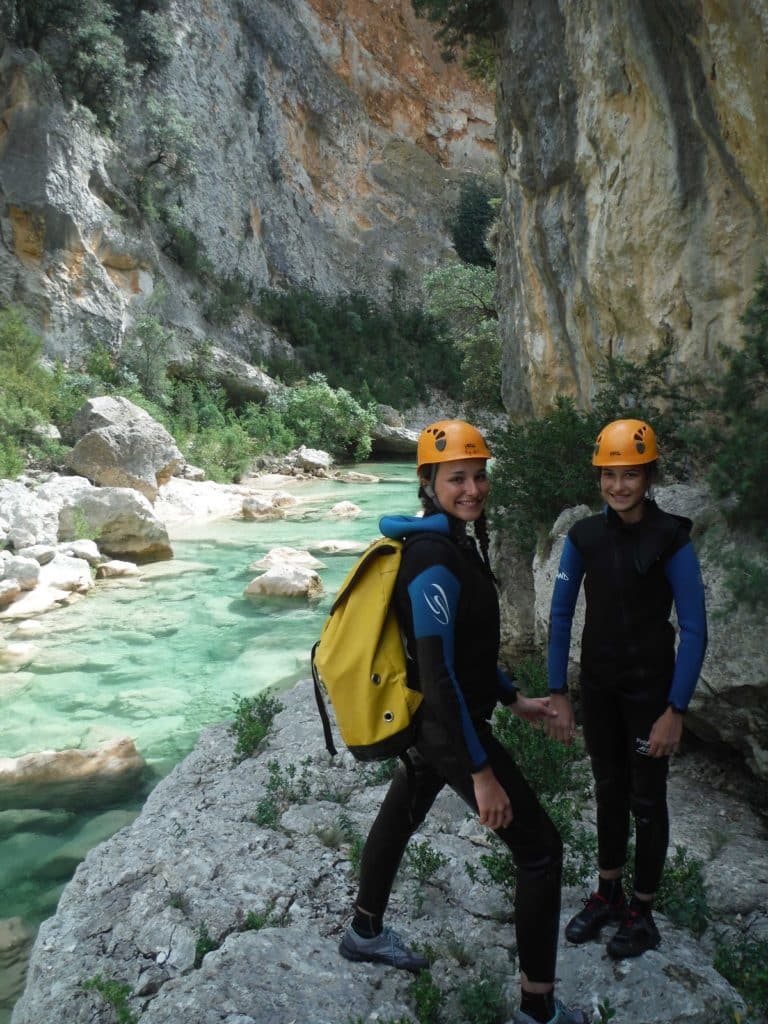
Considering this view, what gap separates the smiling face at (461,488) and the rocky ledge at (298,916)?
1.45 metres

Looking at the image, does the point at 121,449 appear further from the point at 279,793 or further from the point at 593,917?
the point at 593,917

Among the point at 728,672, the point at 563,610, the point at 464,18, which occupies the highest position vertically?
the point at 464,18

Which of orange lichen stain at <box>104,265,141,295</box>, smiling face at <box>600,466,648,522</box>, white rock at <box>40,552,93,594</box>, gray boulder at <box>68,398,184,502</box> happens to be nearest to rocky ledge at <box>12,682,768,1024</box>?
smiling face at <box>600,466,648,522</box>

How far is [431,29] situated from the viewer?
3981 centimetres

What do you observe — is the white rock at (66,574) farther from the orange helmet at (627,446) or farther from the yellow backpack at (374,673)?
the orange helmet at (627,446)

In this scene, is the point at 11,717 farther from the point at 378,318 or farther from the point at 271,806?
the point at 378,318

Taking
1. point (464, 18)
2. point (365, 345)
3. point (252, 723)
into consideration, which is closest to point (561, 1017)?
point (252, 723)

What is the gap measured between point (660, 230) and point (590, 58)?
174 cm

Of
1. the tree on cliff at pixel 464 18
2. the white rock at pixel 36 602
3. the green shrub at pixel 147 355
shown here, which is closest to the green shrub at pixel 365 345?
the green shrub at pixel 147 355

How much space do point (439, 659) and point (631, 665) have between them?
844mm

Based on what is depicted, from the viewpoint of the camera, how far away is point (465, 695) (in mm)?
1909

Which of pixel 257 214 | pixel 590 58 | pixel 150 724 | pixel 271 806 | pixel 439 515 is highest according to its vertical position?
pixel 257 214

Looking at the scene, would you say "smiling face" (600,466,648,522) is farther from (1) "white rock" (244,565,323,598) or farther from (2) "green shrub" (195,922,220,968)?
(1) "white rock" (244,565,323,598)

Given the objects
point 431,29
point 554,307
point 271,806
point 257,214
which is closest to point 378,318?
point 257,214
